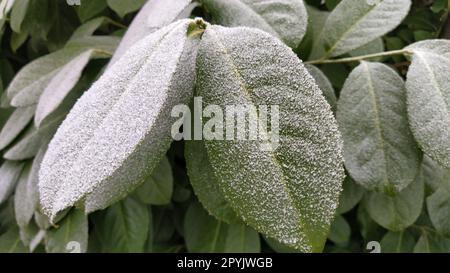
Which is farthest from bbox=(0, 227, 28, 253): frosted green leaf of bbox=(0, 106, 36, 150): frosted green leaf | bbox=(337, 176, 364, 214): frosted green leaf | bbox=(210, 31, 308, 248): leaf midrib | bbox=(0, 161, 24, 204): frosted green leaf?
bbox=(210, 31, 308, 248): leaf midrib

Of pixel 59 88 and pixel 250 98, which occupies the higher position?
pixel 250 98

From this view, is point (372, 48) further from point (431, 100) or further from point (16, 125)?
point (16, 125)

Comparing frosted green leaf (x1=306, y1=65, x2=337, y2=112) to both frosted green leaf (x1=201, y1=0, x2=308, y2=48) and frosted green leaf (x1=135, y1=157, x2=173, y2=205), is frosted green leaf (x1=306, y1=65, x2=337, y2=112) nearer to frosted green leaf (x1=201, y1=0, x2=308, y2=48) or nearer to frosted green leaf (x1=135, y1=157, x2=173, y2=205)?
frosted green leaf (x1=201, y1=0, x2=308, y2=48)

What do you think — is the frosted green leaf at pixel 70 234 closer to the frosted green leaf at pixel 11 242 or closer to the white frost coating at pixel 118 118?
the frosted green leaf at pixel 11 242

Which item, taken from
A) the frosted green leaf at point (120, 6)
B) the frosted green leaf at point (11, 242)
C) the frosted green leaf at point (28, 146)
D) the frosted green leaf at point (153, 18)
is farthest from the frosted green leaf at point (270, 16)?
the frosted green leaf at point (11, 242)

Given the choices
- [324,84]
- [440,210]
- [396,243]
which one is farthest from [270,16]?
[396,243]

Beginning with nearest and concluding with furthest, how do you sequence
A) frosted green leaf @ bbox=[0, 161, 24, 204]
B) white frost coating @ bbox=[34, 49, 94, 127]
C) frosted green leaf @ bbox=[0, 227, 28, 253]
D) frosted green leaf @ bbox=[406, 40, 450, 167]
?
frosted green leaf @ bbox=[406, 40, 450, 167], white frost coating @ bbox=[34, 49, 94, 127], frosted green leaf @ bbox=[0, 161, 24, 204], frosted green leaf @ bbox=[0, 227, 28, 253]
